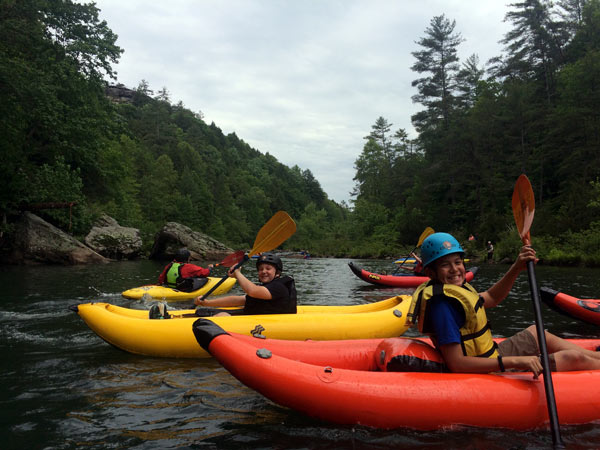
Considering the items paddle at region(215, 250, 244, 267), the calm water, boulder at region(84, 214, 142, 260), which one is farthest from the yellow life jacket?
boulder at region(84, 214, 142, 260)

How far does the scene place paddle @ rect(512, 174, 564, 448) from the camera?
2.50 metres

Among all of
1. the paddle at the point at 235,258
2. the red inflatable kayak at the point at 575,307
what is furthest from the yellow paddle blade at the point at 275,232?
the red inflatable kayak at the point at 575,307

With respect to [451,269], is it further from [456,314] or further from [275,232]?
[275,232]

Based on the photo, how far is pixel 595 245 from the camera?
15.8 meters

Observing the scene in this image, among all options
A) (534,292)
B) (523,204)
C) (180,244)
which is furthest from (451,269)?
(180,244)

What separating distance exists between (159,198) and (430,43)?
28343mm

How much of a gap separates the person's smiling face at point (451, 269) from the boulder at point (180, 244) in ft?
73.4

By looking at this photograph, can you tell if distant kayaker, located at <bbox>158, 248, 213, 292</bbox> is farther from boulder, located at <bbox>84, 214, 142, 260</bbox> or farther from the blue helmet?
boulder, located at <bbox>84, 214, 142, 260</bbox>

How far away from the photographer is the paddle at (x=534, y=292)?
8.21ft

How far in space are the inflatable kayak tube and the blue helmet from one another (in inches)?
27.9

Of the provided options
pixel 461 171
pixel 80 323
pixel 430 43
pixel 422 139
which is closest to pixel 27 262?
pixel 80 323

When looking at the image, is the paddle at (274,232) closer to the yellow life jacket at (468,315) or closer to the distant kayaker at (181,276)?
the yellow life jacket at (468,315)

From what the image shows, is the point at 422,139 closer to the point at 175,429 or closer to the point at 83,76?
the point at 83,76

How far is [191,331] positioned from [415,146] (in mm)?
43164
